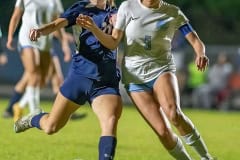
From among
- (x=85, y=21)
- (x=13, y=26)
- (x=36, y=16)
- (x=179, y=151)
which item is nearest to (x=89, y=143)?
(x=13, y=26)

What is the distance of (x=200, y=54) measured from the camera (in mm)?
9125

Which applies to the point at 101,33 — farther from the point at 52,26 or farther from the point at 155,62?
the point at 155,62

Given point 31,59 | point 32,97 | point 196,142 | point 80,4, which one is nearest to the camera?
point 80,4

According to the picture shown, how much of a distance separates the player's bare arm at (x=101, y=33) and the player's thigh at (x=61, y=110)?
862 mm

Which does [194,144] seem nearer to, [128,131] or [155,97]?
[155,97]

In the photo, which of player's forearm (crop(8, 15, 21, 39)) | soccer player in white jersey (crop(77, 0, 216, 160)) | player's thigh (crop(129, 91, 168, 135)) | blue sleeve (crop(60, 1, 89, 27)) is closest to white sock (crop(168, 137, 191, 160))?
soccer player in white jersey (crop(77, 0, 216, 160))

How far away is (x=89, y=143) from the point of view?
43.1ft

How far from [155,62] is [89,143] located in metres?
4.13

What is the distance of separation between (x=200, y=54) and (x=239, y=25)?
34.8 m

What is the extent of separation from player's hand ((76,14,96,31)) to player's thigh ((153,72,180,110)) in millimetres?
1211

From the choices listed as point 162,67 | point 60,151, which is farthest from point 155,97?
point 60,151

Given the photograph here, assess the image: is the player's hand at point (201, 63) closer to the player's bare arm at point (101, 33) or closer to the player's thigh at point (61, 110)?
the player's bare arm at point (101, 33)

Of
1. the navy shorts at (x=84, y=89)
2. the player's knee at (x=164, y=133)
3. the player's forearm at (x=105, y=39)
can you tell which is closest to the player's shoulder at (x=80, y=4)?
the player's forearm at (x=105, y=39)

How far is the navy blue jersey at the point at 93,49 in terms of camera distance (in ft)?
29.5
